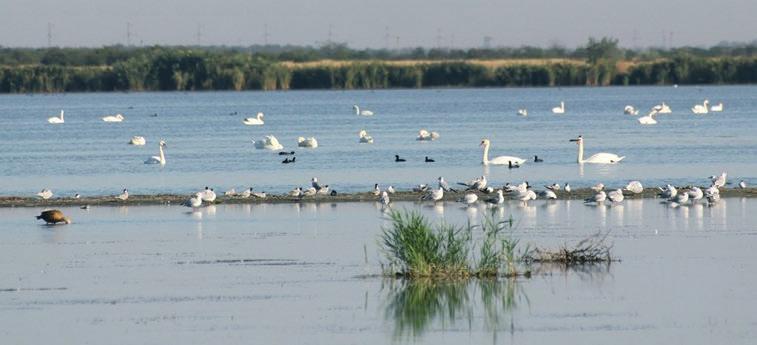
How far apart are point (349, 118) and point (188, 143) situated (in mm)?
17390

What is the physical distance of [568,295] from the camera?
15.3 m

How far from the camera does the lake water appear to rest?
13523 millimetres

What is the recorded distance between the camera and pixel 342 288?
15.9m

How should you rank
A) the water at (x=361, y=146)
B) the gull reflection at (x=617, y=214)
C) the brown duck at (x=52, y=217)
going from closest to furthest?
the gull reflection at (x=617, y=214), the brown duck at (x=52, y=217), the water at (x=361, y=146)

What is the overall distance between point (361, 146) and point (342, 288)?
27.1 m

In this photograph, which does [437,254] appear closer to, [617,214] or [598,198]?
[617,214]

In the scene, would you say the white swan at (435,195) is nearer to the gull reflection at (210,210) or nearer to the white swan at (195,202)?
the gull reflection at (210,210)

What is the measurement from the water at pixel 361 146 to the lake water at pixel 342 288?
797 centimetres

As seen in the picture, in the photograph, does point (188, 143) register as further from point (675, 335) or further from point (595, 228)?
point (675, 335)

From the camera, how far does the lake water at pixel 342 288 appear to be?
13.5 meters

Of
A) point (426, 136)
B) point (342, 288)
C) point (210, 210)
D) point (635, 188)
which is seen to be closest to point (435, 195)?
point (635, 188)

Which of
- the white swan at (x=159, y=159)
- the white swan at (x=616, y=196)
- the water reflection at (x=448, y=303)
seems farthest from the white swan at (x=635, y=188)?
the white swan at (x=159, y=159)

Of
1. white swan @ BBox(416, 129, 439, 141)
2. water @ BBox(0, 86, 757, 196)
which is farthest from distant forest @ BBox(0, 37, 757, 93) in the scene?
white swan @ BBox(416, 129, 439, 141)

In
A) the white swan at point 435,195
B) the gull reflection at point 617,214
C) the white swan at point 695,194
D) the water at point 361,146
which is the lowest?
the water at point 361,146
